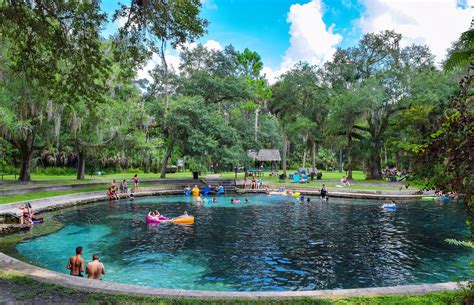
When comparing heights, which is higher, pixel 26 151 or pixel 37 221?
pixel 26 151

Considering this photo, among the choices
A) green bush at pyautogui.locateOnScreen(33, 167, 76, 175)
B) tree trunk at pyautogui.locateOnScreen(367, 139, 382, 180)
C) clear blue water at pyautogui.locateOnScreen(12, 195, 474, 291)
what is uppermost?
tree trunk at pyautogui.locateOnScreen(367, 139, 382, 180)

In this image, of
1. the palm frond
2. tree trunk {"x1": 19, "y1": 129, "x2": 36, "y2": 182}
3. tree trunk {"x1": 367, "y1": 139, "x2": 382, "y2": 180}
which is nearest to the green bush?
tree trunk {"x1": 19, "y1": 129, "x2": 36, "y2": 182}

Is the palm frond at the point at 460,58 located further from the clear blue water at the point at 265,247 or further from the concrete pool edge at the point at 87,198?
the concrete pool edge at the point at 87,198

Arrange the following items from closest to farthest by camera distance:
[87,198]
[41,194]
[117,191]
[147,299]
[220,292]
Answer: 1. [147,299]
2. [220,292]
3. [41,194]
4. [87,198]
5. [117,191]

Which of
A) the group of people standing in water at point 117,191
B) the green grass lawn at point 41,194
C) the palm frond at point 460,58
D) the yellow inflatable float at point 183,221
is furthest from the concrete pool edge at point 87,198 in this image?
the palm frond at point 460,58

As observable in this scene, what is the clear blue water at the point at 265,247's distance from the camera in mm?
12937

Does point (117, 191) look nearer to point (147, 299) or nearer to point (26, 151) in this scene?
point (26, 151)

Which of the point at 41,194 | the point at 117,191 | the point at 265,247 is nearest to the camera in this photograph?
the point at 265,247

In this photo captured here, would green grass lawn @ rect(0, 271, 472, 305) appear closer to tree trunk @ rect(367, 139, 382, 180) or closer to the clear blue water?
the clear blue water

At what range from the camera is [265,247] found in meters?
17.1

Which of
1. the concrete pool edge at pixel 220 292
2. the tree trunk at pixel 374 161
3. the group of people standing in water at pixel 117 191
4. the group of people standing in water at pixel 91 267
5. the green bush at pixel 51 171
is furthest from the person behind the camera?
the green bush at pixel 51 171

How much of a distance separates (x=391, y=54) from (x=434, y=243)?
35.8 metres

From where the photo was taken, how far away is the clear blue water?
12937 millimetres

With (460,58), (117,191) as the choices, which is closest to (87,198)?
(117,191)
